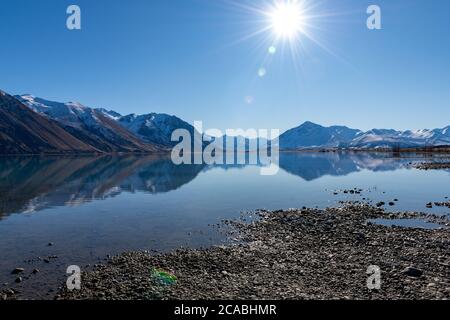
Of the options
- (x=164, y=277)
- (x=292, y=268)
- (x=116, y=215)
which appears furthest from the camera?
(x=116, y=215)

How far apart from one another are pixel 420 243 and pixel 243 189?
41.4 m

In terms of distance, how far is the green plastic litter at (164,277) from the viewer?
67.7ft

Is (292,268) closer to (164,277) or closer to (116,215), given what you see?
(164,277)

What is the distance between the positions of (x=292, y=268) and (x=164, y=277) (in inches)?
324

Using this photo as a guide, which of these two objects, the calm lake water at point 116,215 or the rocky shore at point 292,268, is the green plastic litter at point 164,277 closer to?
the rocky shore at point 292,268

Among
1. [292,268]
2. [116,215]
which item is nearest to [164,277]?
[292,268]

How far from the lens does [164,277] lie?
70.1ft

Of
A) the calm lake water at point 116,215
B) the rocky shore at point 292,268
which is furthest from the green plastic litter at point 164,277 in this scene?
A: the calm lake water at point 116,215

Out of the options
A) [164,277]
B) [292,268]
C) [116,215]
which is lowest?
[164,277]

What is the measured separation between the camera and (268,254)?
25.3 m

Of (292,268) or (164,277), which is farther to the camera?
(292,268)
